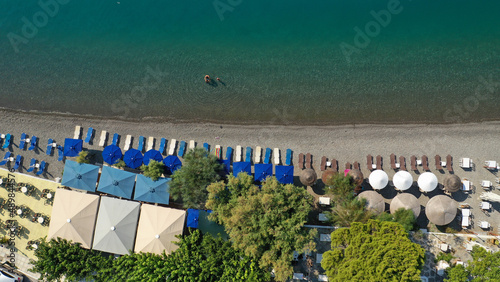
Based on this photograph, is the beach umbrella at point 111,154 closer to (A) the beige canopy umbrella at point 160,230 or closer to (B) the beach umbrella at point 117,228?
(B) the beach umbrella at point 117,228

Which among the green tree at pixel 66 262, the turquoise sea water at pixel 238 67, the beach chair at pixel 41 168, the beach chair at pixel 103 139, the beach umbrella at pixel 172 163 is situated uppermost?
the turquoise sea water at pixel 238 67

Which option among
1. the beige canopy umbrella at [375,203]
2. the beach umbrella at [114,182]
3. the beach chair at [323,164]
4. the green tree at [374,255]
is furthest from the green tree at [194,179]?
the beige canopy umbrella at [375,203]

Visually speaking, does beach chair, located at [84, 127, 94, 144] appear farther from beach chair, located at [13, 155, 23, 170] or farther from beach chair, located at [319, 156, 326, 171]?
beach chair, located at [319, 156, 326, 171]

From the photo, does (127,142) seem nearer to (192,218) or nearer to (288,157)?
(192,218)

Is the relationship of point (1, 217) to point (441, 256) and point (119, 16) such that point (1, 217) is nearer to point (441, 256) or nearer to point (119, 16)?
point (119, 16)

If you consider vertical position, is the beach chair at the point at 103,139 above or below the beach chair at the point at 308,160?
above

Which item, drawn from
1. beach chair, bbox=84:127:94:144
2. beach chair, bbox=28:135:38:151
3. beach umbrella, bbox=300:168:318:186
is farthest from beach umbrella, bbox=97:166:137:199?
beach umbrella, bbox=300:168:318:186
